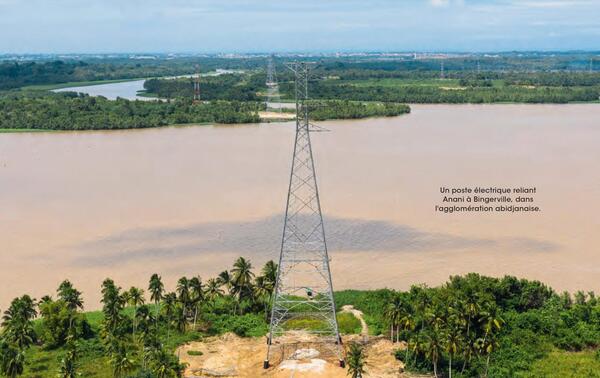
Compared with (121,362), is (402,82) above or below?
above

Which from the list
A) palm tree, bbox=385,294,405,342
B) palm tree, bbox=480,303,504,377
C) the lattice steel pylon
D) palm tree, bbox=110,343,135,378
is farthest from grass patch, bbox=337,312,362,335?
palm tree, bbox=110,343,135,378

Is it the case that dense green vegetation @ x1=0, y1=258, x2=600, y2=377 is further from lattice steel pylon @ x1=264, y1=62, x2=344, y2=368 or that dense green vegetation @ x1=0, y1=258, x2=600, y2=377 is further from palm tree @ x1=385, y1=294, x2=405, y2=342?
lattice steel pylon @ x1=264, y1=62, x2=344, y2=368

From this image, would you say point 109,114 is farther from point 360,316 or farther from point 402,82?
point 402,82

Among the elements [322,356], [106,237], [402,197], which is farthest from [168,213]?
[322,356]

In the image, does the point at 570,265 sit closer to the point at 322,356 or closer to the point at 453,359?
the point at 453,359

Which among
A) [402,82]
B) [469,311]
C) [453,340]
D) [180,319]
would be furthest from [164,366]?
[402,82]

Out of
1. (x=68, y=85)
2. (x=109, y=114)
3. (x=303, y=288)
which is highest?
(x=68, y=85)

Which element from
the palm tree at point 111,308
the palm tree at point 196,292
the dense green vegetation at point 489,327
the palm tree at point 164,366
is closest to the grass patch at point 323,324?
the dense green vegetation at point 489,327
